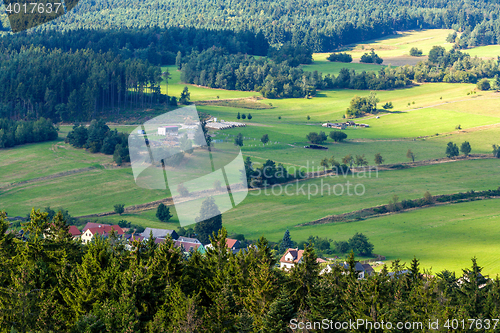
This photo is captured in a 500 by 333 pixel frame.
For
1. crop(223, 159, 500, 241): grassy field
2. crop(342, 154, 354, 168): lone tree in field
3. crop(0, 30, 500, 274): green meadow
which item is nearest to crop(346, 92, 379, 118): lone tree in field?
crop(0, 30, 500, 274): green meadow

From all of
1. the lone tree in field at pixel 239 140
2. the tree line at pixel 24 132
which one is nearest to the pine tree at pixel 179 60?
the tree line at pixel 24 132

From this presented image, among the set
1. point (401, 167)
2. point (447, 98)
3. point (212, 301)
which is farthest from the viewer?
point (447, 98)

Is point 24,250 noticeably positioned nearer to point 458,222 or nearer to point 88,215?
point 88,215

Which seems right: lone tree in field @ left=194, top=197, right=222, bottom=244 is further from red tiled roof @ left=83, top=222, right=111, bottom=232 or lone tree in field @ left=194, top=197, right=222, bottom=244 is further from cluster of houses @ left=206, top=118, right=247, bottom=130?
cluster of houses @ left=206, top=118, right=247, bottom=130

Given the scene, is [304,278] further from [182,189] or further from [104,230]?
→ [182,189]

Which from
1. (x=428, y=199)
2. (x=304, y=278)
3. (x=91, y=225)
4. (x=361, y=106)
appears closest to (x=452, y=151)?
(x=428, y=199)

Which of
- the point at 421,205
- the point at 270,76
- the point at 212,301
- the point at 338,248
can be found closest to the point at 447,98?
the point at 270,76
